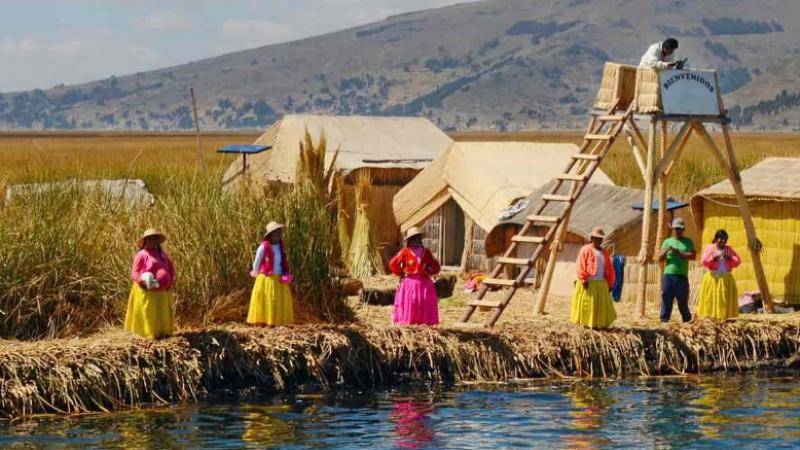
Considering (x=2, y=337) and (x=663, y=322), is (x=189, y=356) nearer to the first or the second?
(x=2, y=337)

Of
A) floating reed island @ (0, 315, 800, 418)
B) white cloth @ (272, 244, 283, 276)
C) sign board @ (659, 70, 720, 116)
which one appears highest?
sign board @ (659, 70, 720, 116)

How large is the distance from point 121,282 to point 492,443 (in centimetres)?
444

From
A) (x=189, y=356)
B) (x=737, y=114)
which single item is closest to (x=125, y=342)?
(x=189, y=356)

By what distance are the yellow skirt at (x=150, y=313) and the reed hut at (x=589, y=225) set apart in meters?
6.62

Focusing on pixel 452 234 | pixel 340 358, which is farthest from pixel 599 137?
pixel 452 234

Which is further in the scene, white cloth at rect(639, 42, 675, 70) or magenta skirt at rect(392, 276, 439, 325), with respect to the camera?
white cloth at rect(639, 42, 675, 70)

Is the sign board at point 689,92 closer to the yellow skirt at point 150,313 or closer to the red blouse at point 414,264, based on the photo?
the red blouse at point 414,264

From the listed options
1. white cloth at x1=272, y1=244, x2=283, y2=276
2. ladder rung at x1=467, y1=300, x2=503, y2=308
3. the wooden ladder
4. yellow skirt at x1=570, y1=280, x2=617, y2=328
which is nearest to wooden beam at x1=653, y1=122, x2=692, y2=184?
the wooden ladder

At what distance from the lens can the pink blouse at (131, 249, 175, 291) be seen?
39.3ft

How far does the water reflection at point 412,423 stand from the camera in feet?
35.4

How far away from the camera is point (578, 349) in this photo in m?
13.3

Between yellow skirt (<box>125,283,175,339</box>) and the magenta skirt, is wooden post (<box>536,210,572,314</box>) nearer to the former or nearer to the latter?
the magenta skirt

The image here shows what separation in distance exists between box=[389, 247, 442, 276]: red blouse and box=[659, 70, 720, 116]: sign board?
340cm

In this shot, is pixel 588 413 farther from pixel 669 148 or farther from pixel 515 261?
pixel 669 148
